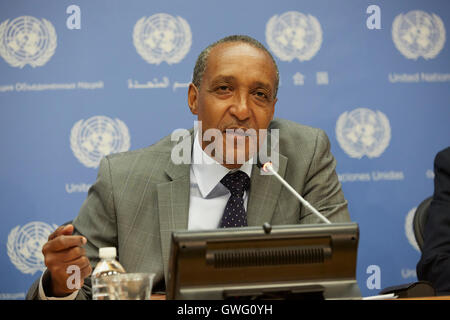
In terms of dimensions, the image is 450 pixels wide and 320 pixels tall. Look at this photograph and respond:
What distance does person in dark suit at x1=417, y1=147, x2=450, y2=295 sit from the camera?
222 cm

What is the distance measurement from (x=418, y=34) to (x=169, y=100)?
1.74 metres

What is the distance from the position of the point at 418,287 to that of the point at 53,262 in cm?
104

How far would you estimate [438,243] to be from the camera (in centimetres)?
230

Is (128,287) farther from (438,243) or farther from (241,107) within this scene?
(438,243)

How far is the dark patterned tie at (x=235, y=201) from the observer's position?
1.92 meters

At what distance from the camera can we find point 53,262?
4.42 ft

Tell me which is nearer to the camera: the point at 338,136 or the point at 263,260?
the point at 263,260

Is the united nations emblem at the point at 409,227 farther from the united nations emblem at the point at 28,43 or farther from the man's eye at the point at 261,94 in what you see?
the united nations emblem at the point at 28,43

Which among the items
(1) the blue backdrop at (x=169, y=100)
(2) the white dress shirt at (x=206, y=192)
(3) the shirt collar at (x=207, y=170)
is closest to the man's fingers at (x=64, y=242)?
(2) the white dress shirt at (x=206, y=192)

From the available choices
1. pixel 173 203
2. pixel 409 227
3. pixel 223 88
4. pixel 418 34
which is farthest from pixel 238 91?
pixel 418 34

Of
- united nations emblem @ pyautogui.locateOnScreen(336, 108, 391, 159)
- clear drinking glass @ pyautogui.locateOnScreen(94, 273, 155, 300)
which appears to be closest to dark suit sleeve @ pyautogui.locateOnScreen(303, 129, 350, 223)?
clear drinking glass @ pyautogui.locateOnScreen(94, 273, 155, 300)

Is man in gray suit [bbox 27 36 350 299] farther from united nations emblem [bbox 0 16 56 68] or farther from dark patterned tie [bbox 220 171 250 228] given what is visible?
united nations emblem [bbox 0 16 56 68]
